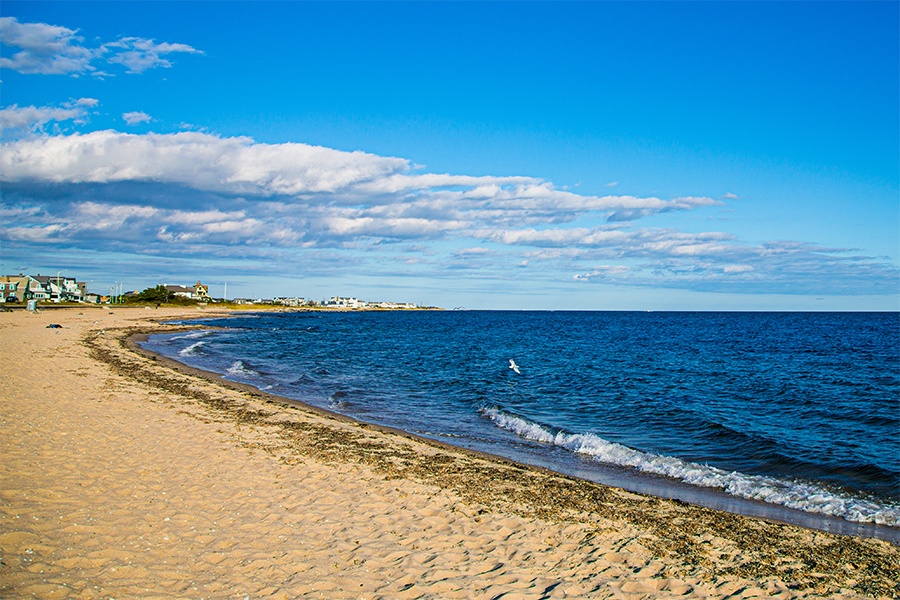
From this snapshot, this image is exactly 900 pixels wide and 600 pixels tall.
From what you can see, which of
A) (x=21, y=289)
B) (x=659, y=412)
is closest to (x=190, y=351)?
(x=659, y=412)

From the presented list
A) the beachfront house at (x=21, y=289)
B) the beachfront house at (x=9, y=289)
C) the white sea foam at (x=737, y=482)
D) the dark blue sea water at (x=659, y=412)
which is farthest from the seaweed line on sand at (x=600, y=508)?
the beachfront house at (x=21, y=289)

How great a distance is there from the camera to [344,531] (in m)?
8.63

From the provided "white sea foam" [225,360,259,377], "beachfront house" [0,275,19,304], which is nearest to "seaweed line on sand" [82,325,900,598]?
"white sea foam" [225,360,259,377]

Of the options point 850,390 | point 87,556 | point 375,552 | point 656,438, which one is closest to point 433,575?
point 375,552

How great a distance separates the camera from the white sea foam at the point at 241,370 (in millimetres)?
30484

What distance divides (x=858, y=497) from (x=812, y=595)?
648 centimetres

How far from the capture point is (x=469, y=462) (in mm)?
13805

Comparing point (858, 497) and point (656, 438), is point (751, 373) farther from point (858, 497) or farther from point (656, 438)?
point (858, 497)

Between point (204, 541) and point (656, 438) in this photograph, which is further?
point (656, 438)

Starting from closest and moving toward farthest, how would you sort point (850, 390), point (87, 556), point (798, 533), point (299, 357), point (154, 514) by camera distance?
1. point (87, 556)
2. point (154, 514)
3. point (798, 533)
4. point (850, 390)
5. point (299, 357)

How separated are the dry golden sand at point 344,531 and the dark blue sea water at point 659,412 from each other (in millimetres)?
2574

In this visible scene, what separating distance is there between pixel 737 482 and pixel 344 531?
9.15m

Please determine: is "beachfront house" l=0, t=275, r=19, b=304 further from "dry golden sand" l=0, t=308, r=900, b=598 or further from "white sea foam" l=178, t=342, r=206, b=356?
"dry golden sand" l=0, t=308, r=900, b=598

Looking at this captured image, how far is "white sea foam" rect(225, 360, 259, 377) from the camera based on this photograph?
100 feet
